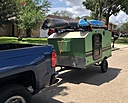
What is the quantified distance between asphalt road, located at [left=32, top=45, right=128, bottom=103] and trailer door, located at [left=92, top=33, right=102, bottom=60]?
80 centimetres

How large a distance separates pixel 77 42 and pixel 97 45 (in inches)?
41.9

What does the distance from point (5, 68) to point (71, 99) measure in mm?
2275

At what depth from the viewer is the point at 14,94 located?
3.28 metres

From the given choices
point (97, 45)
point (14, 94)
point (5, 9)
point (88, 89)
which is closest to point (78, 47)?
point (97, 45)

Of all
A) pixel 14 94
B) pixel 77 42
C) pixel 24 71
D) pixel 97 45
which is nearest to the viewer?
pixel 14 94

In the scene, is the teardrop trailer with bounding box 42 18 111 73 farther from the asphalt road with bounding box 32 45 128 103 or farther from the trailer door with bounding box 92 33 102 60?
the asphalt road with bounding box 32 45 128 103

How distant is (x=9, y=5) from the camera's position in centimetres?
2081

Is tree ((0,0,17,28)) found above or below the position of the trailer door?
above

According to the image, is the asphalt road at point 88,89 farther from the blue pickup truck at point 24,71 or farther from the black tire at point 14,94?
the black tire at point 14,94

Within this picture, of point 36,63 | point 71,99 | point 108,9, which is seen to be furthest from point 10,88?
point 108,9

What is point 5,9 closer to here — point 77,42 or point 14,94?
point 77,42

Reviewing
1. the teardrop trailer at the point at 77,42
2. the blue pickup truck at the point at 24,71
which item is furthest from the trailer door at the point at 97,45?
the blue pickup truck at the point at 24,71

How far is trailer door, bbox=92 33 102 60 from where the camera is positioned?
6.62 metres

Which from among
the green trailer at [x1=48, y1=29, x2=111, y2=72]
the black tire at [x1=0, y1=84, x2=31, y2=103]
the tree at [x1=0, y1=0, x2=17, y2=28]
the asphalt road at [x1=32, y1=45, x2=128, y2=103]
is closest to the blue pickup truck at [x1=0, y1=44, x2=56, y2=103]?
the black tire at [x1=0, y1=84, x2=31, y2=103]
